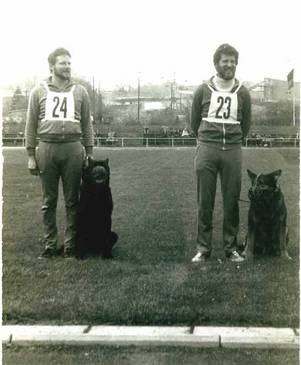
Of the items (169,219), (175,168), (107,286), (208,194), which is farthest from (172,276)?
(175,168)

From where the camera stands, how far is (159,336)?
154 inches

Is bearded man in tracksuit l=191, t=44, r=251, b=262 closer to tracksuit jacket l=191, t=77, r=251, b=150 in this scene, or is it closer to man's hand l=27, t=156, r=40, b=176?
tracksuit jacket l=191, t=77, r=251, b=150

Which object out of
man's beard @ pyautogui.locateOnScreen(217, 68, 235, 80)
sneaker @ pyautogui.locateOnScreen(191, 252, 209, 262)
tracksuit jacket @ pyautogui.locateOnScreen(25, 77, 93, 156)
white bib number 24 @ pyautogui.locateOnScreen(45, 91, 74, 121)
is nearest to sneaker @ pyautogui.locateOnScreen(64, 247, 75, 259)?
tracksuit jacket @ pyautogui.locateOnScreen(25, 77, 93, 156)

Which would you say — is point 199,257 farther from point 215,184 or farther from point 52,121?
point 52,121

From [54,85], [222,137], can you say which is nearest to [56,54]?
[54,85]

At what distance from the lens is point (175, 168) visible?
66.8 feet

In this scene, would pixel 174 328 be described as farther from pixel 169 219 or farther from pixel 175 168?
pixel 175 168

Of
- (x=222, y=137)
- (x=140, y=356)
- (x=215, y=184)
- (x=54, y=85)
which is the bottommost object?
(x=140, y=356)

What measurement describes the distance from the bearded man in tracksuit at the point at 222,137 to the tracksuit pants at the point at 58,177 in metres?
1.31

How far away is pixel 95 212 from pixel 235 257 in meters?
1.59

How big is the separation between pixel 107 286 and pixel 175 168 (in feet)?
50.4

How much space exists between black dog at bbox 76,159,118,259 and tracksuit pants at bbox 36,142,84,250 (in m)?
0.10

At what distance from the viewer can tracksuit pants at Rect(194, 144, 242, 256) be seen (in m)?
5.90

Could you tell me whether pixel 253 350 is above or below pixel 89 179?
below
